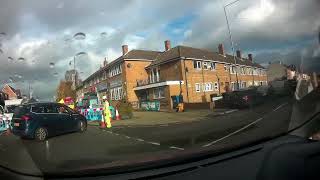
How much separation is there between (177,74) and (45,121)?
0.82 m

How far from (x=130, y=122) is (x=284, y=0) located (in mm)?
1101

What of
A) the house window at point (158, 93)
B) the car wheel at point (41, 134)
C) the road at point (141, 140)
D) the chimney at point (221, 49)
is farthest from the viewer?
the house window at point (158, 93)

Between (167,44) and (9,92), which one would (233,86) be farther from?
(9,92)

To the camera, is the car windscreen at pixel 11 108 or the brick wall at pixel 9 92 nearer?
the brick wall at pixel 9 92

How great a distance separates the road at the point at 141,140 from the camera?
175 cm

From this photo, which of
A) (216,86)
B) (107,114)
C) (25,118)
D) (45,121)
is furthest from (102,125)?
(216,86)

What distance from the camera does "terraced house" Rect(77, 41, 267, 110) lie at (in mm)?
2086

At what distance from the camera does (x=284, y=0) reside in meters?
1.87

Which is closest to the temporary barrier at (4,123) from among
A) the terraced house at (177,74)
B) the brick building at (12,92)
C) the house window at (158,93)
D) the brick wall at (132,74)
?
the brick building at (12,92)

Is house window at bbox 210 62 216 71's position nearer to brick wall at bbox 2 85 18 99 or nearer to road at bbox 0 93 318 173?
road at bbox 0 93 318 173

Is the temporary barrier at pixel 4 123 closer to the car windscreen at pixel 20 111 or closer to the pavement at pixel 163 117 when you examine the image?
the car windscreen at pixel 20 111

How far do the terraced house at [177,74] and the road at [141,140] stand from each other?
17 centimetres

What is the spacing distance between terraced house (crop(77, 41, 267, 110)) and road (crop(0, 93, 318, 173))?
17 centimetres

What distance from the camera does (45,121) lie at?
2.08 m
